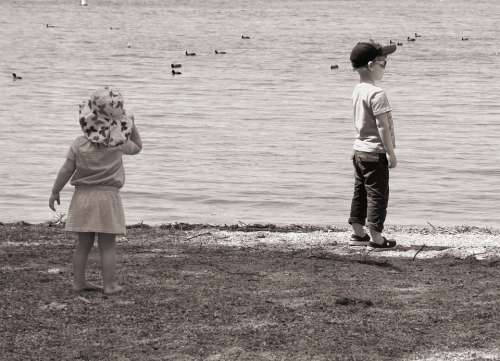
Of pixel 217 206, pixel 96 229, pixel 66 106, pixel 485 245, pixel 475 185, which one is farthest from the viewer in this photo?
pixel 66 106

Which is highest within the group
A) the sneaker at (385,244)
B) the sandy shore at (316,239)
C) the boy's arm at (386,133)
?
the boy's arm at (386,133)

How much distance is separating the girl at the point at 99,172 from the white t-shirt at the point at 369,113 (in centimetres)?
208

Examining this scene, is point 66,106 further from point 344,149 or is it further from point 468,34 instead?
point 468,34

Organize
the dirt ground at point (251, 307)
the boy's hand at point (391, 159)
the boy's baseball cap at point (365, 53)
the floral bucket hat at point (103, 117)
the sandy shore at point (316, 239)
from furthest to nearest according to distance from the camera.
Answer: the sandy shore at point (316, 239) < the boy's baseball cap at point (365, 53) < the boy's hand at point (391, 159) < the floral bucket hat at point (103, 117) < the dirt ground at point (251, 307)

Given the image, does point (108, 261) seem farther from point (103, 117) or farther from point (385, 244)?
point (385, 244)

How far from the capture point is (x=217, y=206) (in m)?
14.2

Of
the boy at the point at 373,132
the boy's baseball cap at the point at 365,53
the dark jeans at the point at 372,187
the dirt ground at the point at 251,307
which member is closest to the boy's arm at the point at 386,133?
the boy at the point at 373,132

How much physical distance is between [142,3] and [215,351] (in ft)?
439

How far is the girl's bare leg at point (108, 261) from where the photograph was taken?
6.57 meters

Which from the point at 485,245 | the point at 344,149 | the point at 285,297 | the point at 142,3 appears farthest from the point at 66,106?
the point at 142,3

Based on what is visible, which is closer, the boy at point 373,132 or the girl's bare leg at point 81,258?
the girl's bare leg at point 81,258

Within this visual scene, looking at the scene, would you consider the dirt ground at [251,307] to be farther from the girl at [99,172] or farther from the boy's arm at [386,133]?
the boy's arm at [386,133]

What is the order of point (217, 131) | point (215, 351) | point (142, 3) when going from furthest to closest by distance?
1. point (142, 3)
2. point (217, 131)
3. point (215, 351)

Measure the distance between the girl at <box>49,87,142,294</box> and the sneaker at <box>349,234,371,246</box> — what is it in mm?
2543
